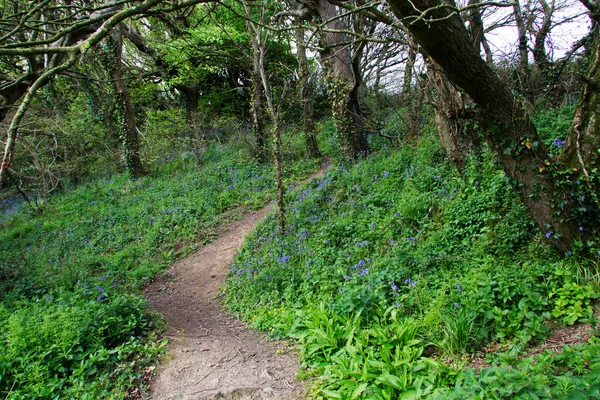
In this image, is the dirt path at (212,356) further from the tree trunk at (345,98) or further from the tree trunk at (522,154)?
the tree trunk at (345,98)

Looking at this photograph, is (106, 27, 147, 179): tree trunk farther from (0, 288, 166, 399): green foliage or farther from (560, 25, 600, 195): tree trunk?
(560, 25, 600, 195): tree trunk

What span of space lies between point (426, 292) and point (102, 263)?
7901 millimetres

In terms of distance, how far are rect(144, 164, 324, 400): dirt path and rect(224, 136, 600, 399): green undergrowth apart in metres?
0.32

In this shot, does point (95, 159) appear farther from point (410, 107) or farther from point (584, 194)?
point (584, 194)

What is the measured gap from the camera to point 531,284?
12.1ft

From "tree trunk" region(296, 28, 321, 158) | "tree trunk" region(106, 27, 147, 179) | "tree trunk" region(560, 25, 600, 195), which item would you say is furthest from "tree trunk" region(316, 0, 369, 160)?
"tree trunk" region(106, 27, 147, 179)

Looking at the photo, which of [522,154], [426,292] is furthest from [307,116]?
[426,292]

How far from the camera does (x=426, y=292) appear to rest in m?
4.22

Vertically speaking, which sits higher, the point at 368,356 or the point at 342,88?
the point at 342,88

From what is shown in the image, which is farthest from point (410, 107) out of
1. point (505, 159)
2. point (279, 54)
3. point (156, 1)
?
point (279, 54)

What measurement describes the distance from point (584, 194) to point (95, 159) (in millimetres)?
19830

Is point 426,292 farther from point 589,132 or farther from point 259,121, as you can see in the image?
point 259,121

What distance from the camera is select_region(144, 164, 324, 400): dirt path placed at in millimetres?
3707

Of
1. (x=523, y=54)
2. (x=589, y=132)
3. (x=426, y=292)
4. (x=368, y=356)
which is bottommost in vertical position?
(x=368, y=356)
